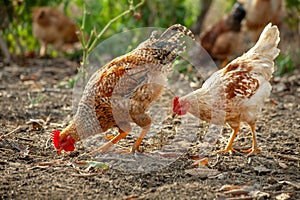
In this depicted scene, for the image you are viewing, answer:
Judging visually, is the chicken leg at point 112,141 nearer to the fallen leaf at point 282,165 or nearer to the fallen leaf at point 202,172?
the fallen leaf at point 202,172

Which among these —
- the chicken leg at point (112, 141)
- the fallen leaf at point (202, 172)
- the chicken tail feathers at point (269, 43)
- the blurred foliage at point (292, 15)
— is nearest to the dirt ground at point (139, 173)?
the fallen leaf at point (202, 172)

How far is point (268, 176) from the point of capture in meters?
4.38

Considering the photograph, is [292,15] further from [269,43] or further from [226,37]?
[269,43]

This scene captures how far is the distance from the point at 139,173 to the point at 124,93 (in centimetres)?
87

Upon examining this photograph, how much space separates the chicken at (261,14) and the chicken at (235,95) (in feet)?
16.8

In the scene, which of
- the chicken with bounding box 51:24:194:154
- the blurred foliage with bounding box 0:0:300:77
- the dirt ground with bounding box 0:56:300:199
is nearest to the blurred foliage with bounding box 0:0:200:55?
the blurred foliage with bounding box 0:0:300:77

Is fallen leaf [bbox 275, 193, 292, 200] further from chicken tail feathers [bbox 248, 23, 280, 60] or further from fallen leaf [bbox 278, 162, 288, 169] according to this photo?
chicken tail feathers [bbox 248, 23, 280, 60]

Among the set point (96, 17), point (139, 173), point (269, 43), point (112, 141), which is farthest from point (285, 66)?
point (139, 173)

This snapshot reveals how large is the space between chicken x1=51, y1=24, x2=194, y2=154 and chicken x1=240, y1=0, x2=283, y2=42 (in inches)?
209

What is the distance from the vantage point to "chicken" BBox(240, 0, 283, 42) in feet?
33.0

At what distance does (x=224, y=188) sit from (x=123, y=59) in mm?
1788

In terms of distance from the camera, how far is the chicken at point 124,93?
483cm

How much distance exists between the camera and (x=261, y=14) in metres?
10.1

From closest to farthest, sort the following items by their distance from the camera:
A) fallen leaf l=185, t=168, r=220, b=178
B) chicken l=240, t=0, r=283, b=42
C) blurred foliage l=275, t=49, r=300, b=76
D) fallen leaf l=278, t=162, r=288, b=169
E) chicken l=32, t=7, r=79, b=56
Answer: fallen leaf l=185, t=168, r=220, b=178 < fallen leaf l=278, t=162, r=288, b=169 < blurred foliage l=275, t=49, r=300, b=76 < chicken l=240, t=0, r=283, b=42 < chicken l=32, t=7, r=79, b=56
